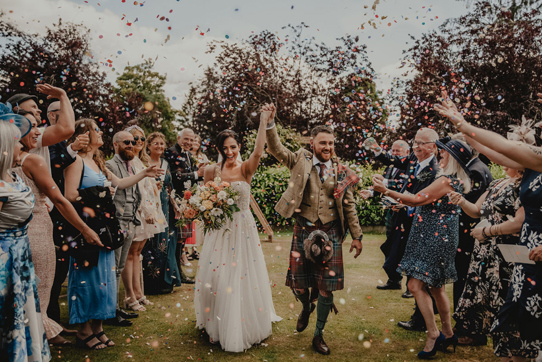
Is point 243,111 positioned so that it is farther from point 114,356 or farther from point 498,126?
point 114,356

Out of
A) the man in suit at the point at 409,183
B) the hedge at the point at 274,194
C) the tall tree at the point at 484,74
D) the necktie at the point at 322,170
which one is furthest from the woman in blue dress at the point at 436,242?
the tall tree at the point at 484,74

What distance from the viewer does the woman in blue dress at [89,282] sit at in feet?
13.3

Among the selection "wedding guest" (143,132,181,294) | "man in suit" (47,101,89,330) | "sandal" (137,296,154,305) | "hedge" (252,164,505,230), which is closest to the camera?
"man in suit" (47,101,89,330)

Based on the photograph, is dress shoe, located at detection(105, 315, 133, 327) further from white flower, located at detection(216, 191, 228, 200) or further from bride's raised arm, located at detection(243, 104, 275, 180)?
bride's raised arm, located at detection(243, 104, 275, 180)

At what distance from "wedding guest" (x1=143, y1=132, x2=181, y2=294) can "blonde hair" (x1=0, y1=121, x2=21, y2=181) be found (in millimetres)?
3431

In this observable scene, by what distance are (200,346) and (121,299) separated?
2.34 m

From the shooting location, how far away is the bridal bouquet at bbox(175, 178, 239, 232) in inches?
169

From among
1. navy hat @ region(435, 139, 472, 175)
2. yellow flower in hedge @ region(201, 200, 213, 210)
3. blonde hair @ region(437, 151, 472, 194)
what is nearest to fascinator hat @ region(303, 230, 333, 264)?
yellow flower in hedge @ region(201, 200, 213, 210)

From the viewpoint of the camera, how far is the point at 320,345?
13.6 ft

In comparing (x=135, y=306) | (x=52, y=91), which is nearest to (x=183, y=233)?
(x=135, y=306)

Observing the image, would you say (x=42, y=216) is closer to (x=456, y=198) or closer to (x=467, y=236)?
(x=456, y=198)

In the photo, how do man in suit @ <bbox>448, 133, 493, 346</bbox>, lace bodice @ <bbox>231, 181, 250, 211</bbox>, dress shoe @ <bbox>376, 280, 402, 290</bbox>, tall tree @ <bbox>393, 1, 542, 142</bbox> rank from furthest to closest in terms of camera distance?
tall tree @ <bbox>393, 1, 542, 142</bbox> < dress shoe @ <bbox>376, 280, 402, 290</bbox> < man in suit @ <bbox>448, 133, 493, 346</bbox> < lace bodice @ <bbox>231, 181, 250, 211</bbox>

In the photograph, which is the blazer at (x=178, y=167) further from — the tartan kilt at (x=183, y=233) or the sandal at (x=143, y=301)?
the sandal at (x=143, y=301)

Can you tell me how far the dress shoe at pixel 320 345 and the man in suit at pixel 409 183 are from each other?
4.47 ft
